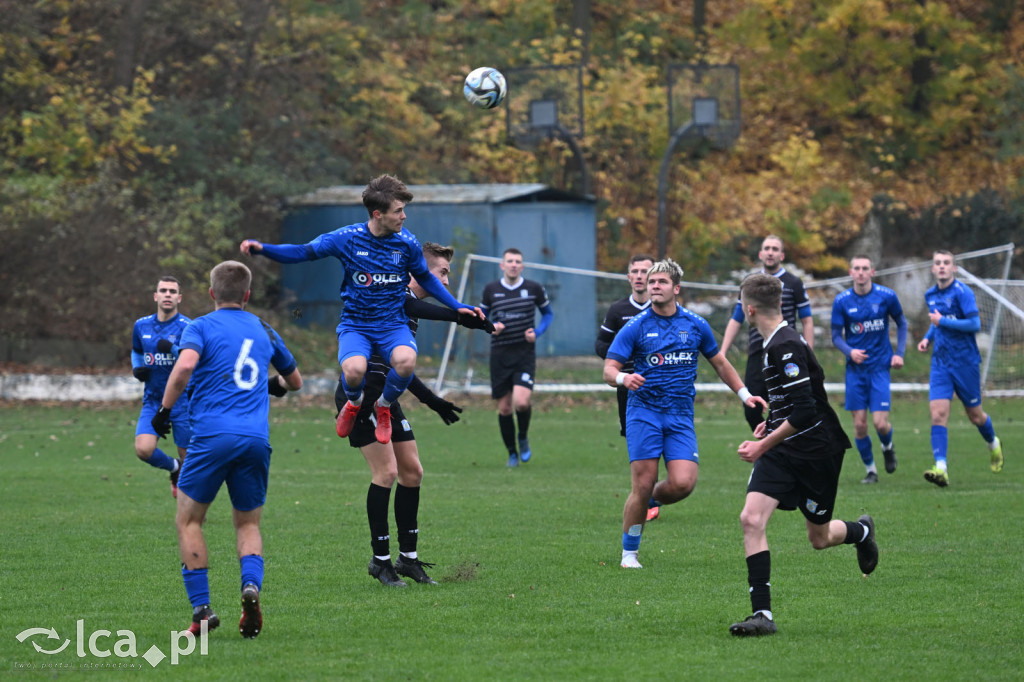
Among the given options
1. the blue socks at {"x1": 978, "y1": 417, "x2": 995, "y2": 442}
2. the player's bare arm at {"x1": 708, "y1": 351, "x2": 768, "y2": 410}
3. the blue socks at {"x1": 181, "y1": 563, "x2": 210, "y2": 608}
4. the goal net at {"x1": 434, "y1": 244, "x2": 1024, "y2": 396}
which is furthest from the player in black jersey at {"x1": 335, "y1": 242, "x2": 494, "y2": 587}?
the goal net at {"x1": 434, "y1": 244, "x2": 1024, "y2": 396}

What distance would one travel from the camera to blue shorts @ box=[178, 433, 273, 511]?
648cm

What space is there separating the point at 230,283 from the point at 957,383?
888 centimetres

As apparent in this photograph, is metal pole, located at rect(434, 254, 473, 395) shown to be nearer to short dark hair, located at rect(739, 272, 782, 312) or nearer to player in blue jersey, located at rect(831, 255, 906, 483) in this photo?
player in blue jersey, located at rect(831, 255, 906, 483)

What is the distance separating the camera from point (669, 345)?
8.60 meters

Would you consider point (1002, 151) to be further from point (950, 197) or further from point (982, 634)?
point (982, 634)

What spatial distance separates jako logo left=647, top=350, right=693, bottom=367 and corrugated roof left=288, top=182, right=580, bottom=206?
17.7 m

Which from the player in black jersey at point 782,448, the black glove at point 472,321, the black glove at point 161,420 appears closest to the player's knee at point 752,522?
the player in black jersey at point 782,448

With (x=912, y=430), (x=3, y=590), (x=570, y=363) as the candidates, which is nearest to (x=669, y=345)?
(x=3, y=590)

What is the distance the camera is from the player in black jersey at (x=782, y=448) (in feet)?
22.1

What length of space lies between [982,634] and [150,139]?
79.6ft

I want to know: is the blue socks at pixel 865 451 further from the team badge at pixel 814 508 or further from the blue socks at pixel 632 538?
the team badge at pixel 814 508

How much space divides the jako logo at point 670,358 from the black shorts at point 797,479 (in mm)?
1703

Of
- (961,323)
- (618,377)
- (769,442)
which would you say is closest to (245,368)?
(618,377)

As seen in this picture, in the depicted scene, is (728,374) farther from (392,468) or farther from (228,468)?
(228,468)
